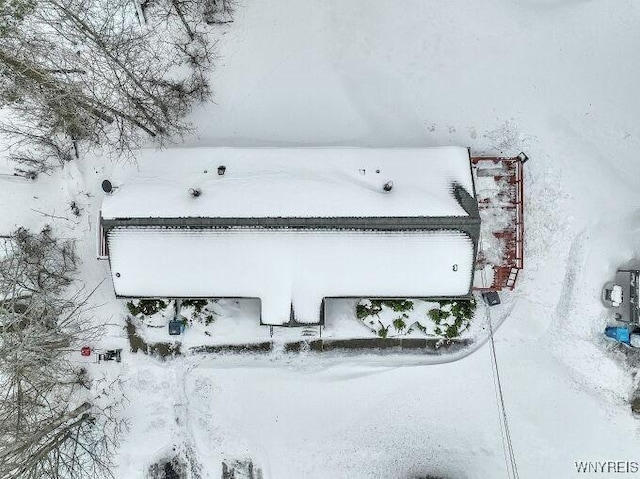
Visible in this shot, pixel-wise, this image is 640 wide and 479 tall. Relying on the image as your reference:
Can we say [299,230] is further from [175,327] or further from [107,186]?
[107,186]

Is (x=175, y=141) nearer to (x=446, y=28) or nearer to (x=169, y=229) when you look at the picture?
(x=169, y=229)

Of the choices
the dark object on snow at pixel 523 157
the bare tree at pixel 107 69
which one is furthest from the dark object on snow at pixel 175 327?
the dark object on snow at pixel 523 157

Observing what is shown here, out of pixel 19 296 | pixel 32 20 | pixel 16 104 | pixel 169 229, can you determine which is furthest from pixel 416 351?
pixel 32 20

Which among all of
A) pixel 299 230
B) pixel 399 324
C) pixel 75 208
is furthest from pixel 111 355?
pixel 399 324

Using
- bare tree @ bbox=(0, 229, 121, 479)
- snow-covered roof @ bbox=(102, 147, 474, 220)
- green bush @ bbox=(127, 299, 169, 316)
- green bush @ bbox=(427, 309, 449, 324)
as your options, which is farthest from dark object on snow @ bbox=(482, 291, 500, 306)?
bare tree @ bbox=(0, 229, 121, 479)

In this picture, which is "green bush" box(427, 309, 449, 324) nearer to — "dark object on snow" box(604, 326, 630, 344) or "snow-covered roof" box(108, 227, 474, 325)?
"snow-covered roof" box(108, 227, 474, 325)

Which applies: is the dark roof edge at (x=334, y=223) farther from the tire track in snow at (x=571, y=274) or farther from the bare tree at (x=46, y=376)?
the tire track in snow at (x=571, y=274)
